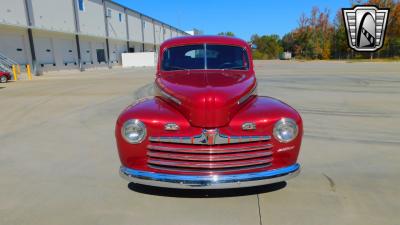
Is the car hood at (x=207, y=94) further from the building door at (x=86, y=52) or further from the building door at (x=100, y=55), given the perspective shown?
the building door at (x=100, y=55)

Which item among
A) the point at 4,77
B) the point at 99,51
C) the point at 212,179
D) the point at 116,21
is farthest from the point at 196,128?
the point at 116,21

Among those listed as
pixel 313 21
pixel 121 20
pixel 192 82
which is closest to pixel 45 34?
pixel 121 20

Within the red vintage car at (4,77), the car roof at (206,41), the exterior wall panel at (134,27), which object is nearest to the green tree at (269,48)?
the exterior wall panel at (134,27)

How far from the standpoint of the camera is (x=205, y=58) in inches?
169

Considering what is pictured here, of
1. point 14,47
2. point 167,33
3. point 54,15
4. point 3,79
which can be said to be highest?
point 167,33

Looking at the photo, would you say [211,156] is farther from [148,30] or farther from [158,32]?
[158,32]

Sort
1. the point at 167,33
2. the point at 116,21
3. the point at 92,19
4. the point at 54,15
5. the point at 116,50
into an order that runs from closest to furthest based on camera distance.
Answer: the point at 54,15 < the point at 92,19 < the point at 116,21 < the point at 116,50 < the point at 167,33

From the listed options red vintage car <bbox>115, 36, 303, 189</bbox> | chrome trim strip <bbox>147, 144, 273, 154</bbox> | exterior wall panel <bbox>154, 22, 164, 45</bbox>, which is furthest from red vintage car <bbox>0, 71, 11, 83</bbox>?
exterior wall panel <bbox>154, 22, 164, 45</bbox>

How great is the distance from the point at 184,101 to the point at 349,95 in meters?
8.94

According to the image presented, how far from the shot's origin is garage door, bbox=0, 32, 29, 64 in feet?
75.7

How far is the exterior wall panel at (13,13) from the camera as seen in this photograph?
21906mm

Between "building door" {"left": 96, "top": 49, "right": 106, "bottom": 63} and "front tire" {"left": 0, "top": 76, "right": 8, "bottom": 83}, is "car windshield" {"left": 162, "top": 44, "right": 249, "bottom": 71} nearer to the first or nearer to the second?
"front tire" {"left": 0, "top": 76, "right": 8, "bottom": 83}

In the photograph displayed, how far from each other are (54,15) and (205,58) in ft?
95.7

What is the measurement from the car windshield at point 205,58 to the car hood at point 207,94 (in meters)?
0.43
